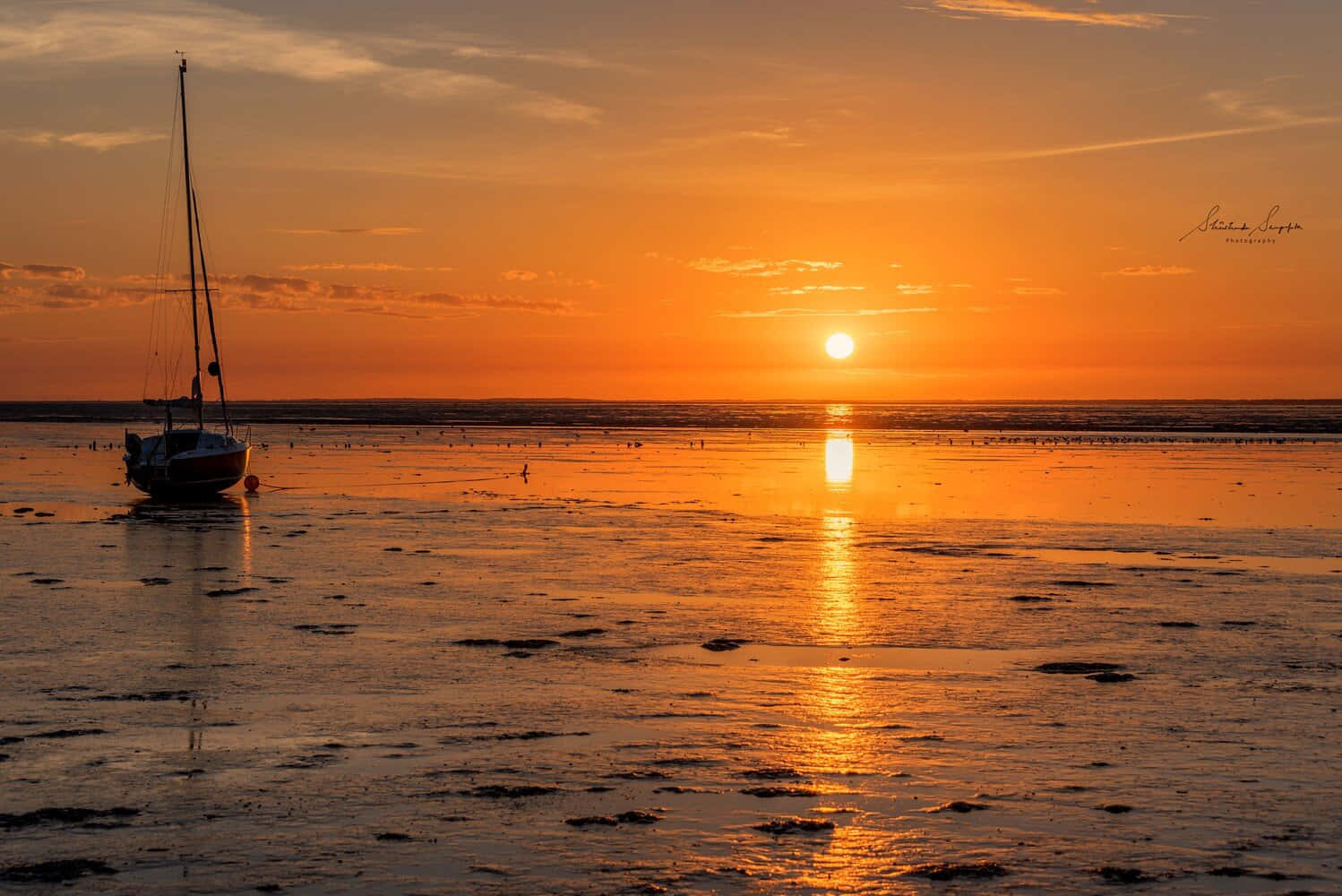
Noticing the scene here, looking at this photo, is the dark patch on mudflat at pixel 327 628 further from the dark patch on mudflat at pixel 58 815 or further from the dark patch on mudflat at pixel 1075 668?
the dark patch on mudflat at pixel 1075 668

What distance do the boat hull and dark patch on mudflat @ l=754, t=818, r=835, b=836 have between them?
→ 41.2 meters

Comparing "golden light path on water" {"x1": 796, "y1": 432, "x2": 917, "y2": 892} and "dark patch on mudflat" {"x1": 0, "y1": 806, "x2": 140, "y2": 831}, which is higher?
"dark patch on mudflat" {"x1": 0, "y1": 806, "x2": 140, "y2": 831}

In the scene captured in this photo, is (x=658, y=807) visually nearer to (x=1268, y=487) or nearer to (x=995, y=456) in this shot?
(x=1268, y=487)

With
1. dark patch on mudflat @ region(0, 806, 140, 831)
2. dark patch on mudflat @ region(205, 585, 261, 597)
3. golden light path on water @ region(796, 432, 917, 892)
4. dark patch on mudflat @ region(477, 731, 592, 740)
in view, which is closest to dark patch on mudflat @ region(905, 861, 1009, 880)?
golden light path on water @ region(796, 432, 917, 892)

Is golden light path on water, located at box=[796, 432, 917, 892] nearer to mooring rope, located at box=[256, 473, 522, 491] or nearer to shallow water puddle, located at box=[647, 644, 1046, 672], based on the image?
shallow water puddle, located at box=[647, 644, 1046, 672]

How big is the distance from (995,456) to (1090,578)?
51.0 m

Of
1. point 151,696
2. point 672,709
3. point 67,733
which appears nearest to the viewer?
point 67,733

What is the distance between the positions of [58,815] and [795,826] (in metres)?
6.37

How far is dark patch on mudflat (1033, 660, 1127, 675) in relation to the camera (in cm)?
1738

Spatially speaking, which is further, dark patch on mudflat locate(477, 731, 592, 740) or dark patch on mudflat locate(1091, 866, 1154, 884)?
dark patch on mudflat locate(477, 731, 592, 740)

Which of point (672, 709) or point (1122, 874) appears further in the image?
point (672, 709)

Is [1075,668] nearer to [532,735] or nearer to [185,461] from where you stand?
[532,735]

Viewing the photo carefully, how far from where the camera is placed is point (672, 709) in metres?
15.2

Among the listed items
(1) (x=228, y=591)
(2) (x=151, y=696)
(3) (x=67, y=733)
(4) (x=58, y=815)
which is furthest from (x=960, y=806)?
(1) (x=228, y=591)
